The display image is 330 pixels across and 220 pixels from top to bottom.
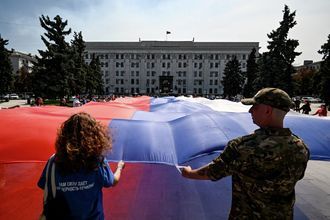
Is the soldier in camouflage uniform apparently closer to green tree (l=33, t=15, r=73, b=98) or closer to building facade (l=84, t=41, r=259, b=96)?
green tree (l=33, t=15, r=73, b=98)

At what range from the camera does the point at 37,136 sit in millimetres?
4207

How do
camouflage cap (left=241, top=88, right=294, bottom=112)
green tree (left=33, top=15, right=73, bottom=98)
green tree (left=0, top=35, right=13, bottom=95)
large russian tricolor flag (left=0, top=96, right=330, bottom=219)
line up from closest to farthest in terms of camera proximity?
camouflage cap (left=241, top=88, right=294, bottom=112) → large russian tricolor flag (left=0, top=96, right=330, bottom=219) → green tree (left=33, top=15, right=73, bottom=98) → green tree (left=0, top=35, right=13, bottom=95)

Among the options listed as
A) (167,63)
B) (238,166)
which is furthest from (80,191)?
(167,63)

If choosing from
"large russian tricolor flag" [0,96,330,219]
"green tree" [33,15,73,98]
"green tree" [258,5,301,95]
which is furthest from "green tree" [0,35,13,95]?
"large russian tricolor flag" [0,96,330,219]

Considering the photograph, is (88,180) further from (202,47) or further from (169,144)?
(202,47)

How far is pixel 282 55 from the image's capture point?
38562mm

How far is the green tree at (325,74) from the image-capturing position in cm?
3835

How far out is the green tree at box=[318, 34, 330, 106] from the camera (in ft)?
126

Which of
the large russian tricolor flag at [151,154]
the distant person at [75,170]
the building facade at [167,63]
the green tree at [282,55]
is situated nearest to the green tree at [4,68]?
the green tree at [282,55]

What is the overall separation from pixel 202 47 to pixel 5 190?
10545 cm

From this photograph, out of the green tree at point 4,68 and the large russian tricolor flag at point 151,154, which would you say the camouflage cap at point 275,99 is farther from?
the green tree at point 4,68

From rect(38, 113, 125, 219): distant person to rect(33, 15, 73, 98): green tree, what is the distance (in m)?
35.9

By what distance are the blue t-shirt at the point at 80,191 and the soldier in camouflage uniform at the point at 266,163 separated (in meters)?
0.92

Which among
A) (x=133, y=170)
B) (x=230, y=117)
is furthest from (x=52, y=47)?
(x=230, y=117)
